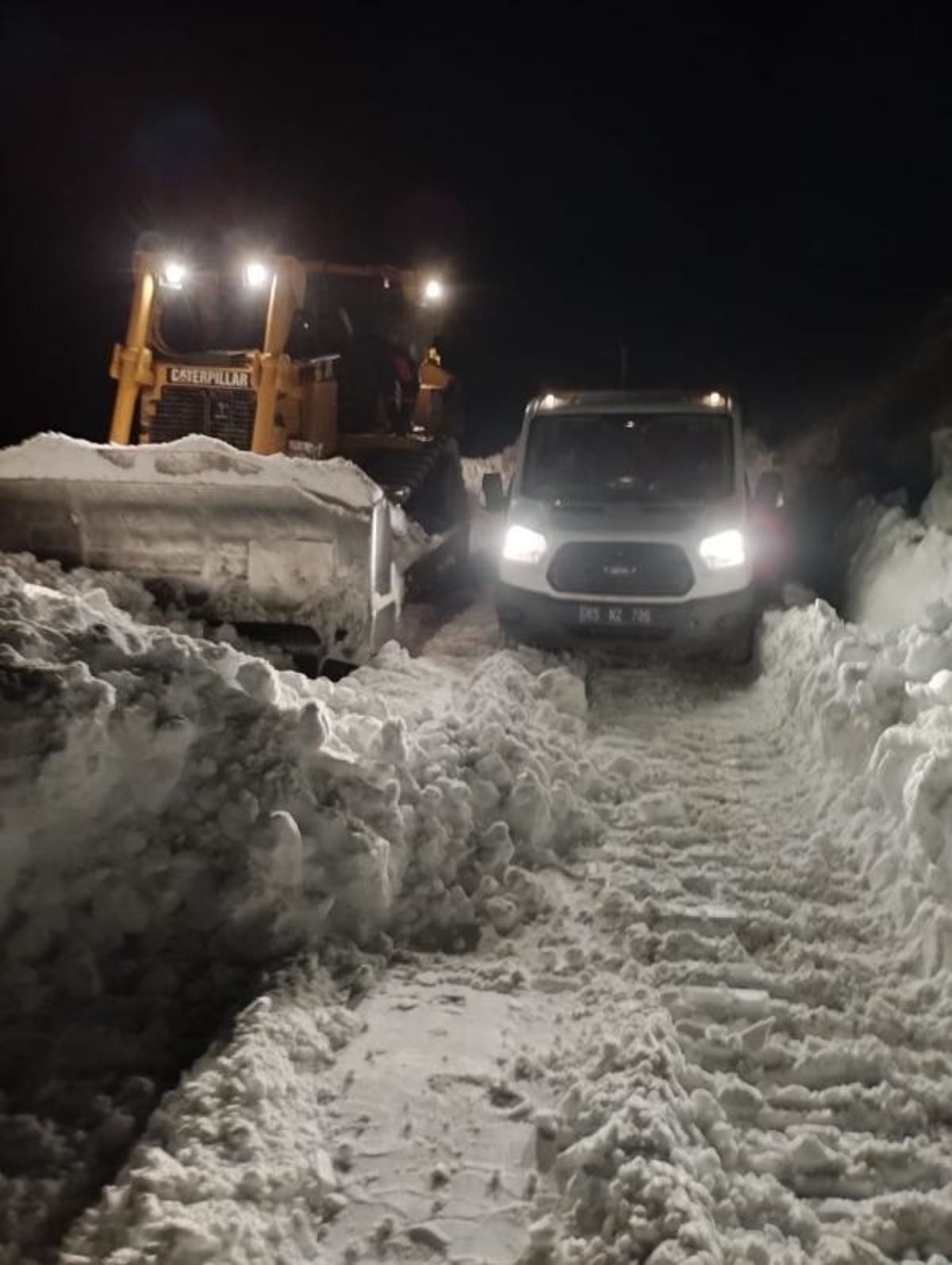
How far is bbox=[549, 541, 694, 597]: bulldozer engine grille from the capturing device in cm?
828

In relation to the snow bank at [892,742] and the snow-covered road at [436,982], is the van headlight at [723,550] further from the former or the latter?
the snow-covered road at [436,982]

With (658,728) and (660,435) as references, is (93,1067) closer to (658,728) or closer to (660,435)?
(658,728)

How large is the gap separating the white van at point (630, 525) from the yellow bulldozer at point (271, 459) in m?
1.15

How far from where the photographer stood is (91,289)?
43.7m

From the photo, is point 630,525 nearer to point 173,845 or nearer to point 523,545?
point 523,545

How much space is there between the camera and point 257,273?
10.2 metres

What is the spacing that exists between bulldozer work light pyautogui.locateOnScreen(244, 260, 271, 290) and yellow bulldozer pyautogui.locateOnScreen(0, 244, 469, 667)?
0.02m

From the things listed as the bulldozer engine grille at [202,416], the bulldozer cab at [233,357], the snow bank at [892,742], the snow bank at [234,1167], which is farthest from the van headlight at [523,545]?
the snow bank at [234,1167]

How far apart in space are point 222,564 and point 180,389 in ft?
9.93

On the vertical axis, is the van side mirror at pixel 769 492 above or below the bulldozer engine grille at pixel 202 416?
below

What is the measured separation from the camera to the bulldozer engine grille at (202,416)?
32.8ft

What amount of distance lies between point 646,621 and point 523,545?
1.20 metres

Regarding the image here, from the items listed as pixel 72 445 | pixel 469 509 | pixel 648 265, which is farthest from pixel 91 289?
pixel 72 445

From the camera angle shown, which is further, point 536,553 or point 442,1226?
point 536,553
